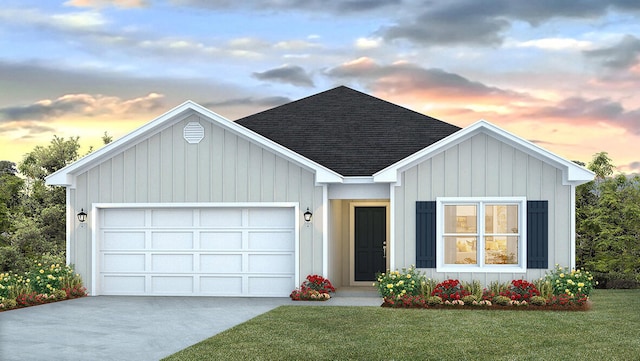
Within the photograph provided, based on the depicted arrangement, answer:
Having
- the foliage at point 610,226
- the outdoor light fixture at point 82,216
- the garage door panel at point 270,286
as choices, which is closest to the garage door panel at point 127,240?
the outdoor light fixture at point 82,216

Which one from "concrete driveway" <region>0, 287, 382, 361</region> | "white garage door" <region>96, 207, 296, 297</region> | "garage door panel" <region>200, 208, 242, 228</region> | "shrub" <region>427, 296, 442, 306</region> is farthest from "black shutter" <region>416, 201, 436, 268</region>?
"garage door panel" <region>200, 208, 242, 228</region>

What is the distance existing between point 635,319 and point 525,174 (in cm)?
367

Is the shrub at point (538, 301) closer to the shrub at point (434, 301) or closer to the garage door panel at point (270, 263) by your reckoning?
the shrub at point (434, 301)

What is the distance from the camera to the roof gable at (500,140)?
48.3 feet

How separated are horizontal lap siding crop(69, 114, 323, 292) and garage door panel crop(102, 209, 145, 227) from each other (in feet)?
1.01

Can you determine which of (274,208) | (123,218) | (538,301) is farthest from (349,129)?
(538,301)

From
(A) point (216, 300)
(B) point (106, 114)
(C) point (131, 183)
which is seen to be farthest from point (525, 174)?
(B) point (106, 114)

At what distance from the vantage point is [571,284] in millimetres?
14344

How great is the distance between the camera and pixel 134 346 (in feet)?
32.9

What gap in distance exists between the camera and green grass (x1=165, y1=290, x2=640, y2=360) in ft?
30.9

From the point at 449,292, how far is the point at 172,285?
6.35 meters

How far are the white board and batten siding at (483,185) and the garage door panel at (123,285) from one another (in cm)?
599

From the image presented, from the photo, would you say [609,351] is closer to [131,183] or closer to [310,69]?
[131,183]

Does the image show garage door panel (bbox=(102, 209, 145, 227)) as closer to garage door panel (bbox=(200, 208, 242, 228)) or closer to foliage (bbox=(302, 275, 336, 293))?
garage door panel (bbox=(200, 208, 242, 228))
